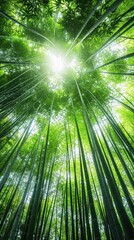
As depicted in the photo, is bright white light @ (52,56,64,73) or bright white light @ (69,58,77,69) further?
bright white light @ (69,58,77,69)

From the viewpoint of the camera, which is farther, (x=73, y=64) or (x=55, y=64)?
(x=73, y=64)

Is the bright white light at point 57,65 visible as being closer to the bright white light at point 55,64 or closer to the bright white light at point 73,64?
the bright white light at point 55,64

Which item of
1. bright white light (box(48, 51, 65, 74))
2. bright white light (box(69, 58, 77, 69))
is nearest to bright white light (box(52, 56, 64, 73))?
bright white light (box(48, 51, 65, 74))

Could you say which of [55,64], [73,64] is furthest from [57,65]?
[73,64]

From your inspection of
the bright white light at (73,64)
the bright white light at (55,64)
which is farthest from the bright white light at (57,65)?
the bright white light at (73,64)

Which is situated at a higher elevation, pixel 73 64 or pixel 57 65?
pixel 73 64

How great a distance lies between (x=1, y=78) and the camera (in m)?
4.29

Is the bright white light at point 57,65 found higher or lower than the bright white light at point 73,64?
lower

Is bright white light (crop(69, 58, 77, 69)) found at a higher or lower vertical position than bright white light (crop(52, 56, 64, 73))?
higher

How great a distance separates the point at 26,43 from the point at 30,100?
4.85ft

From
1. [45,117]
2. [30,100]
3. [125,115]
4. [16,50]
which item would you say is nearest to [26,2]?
[16,50]

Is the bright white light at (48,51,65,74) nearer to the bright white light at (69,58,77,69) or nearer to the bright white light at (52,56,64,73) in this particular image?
the bright white light at (52,56,64,73)

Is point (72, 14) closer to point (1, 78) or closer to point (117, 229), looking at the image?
point (1, 78)

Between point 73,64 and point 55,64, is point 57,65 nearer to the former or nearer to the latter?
point 55,64
